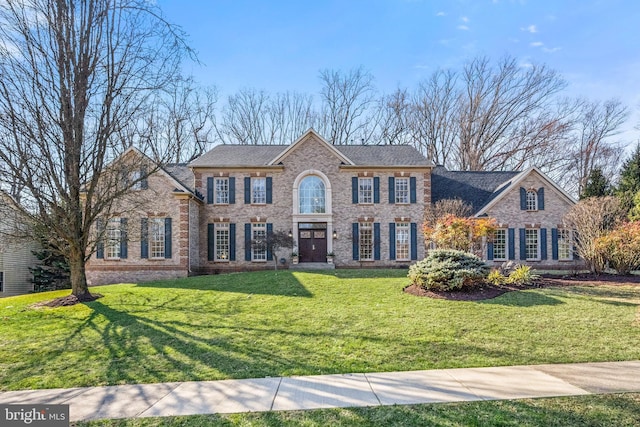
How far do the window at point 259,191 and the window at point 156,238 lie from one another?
198 inches

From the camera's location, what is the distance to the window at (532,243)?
20234 millimetres

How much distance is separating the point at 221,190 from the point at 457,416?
18516 millimetres

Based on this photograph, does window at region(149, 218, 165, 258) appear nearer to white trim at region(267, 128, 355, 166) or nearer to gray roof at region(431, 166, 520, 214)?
white trim at region(267, 128, 355, 166)

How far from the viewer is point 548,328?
8.02 metres

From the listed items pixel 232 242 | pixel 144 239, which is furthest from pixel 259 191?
pixel 144 239

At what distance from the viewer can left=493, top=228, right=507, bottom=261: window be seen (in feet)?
66.5

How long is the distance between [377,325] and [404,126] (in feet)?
100

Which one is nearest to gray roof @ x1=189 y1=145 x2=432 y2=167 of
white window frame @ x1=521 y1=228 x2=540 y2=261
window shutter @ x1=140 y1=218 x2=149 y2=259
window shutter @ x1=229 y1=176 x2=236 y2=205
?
window shutter @ x1=229 y1=176 x2=236 y2=205

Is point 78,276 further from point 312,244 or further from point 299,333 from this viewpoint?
point 312,244

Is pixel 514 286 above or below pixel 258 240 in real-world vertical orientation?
below

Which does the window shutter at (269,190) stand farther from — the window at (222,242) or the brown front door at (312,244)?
the window at (222,242)

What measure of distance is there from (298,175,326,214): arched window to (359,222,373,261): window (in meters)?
2.50

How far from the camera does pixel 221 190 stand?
816 inches

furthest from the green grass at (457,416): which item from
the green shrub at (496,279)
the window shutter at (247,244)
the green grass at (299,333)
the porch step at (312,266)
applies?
the window shutter at (247,244)
